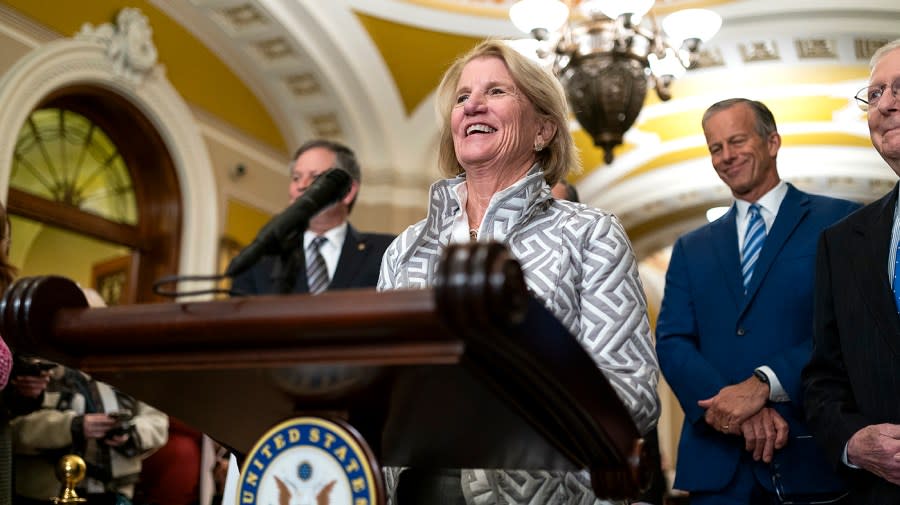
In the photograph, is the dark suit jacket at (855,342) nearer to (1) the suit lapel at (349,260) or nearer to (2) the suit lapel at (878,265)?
(2) the suit lapel at (878,265)

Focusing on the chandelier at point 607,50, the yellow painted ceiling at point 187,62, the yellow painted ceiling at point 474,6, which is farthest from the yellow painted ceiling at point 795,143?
the yellow painted ceiling at point 187,62

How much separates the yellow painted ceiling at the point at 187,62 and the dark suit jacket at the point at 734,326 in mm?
4492

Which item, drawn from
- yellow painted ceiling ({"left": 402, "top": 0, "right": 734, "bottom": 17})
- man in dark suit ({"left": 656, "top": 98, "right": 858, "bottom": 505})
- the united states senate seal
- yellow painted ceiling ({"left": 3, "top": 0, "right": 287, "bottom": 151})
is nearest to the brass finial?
the united states senate seal

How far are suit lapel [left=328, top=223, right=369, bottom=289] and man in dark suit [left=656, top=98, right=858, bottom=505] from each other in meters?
0.89

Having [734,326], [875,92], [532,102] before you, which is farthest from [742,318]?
[532,102]

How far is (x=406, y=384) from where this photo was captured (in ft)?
2.84

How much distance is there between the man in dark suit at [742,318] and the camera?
2125 millimetres

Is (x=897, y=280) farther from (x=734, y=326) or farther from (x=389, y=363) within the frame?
(x=389, y=363)

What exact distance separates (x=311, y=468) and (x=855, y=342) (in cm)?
141

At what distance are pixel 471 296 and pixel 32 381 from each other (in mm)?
2345

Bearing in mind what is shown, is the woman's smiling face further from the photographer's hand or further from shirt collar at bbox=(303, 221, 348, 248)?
the photographer's hand

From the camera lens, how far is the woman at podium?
124 cm

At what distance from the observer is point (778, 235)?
2312 millimetres

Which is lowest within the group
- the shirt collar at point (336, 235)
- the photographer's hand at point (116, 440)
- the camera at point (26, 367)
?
the photographer's hand at point (116, 440)
